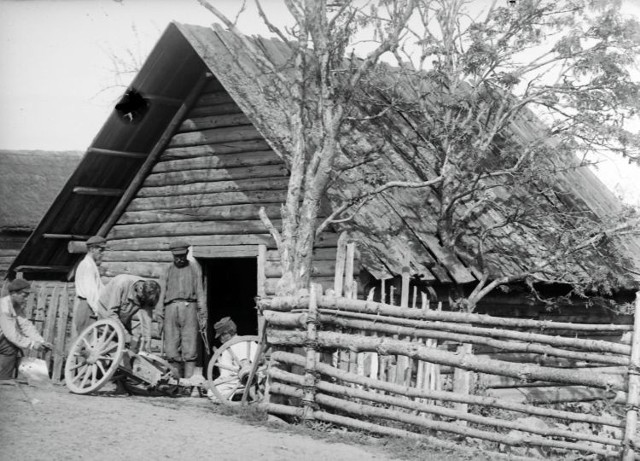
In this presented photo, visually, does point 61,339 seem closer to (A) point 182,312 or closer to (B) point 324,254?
(A) point 182,312

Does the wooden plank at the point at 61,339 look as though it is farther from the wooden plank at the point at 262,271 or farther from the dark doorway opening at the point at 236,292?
the wooden plank at the point at 262,271

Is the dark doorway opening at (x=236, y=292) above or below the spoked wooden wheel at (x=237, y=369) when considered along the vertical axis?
above

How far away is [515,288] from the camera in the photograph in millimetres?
13906

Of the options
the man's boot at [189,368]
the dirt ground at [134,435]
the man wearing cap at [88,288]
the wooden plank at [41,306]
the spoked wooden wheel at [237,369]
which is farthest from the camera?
the wooden plank at [41,306]

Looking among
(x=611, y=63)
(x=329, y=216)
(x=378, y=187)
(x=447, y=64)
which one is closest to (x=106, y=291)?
(x=329, y=216)

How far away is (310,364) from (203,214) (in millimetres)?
4886

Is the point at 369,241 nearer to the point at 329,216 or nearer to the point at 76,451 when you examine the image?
the point at 329,216

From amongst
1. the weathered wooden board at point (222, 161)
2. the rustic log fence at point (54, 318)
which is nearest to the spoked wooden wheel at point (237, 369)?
the weathered wooden board at point (222, 161)

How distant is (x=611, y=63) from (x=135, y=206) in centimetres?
762

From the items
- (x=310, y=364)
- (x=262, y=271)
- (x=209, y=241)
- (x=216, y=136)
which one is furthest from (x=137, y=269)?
(x=310, y=364)

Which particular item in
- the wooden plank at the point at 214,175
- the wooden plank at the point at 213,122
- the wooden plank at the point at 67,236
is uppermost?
the wooden plank at the point at 213,122

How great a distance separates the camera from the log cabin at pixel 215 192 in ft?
40.0

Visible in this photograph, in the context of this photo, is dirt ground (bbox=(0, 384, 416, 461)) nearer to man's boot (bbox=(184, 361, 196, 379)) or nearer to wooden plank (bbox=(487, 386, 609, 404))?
man's boot (bbox=(184, 361, 196, 379))

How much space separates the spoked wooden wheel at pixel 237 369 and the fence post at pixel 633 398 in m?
4.27
